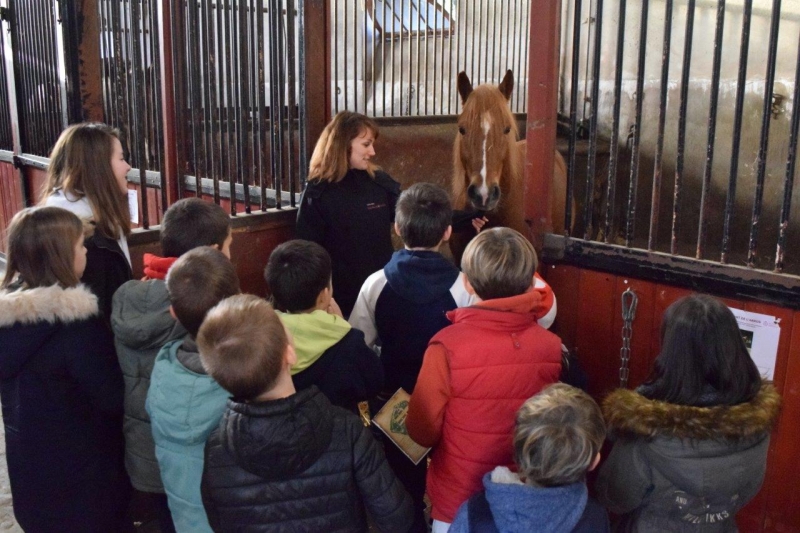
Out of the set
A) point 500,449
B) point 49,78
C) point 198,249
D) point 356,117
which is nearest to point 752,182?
point 356,117

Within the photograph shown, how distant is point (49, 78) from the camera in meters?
4.94

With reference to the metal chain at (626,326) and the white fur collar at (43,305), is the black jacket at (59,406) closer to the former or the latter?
the white fur collar at (43,305)

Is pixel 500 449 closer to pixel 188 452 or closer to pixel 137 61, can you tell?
pixel 188 452

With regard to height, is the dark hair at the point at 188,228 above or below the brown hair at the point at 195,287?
above

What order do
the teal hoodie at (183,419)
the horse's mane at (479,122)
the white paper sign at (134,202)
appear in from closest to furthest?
Result: the teal hoodie at (183,419) → the horse's mane at (479,122) → the white paper sign at (134,202)

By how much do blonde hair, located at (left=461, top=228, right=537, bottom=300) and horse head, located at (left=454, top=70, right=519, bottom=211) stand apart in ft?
4.80

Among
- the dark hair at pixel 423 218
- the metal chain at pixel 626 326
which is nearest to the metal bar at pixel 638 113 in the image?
the metal chain at pixel 626 326

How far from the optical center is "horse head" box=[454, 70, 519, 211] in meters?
3.24

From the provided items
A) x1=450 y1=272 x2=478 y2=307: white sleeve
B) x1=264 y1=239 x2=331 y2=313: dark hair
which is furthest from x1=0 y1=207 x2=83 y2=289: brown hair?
x1=450 y1=272 x2=478 y2=307: white sleeve

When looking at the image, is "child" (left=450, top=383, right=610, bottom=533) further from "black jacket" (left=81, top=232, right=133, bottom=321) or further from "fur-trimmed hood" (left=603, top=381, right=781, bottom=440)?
"black jacket" (left=81, top=232, right=133, bottom=321)

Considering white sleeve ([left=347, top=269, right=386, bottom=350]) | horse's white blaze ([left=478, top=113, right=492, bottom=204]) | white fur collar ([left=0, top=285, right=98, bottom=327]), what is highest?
horse's white blaze ([left=478, top=113, right=492, bottom=204])

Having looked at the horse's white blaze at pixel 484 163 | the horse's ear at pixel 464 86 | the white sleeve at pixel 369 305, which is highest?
the horse's ear at pixel 464 86

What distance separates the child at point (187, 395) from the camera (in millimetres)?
1647

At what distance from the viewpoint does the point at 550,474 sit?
53.7 inches
